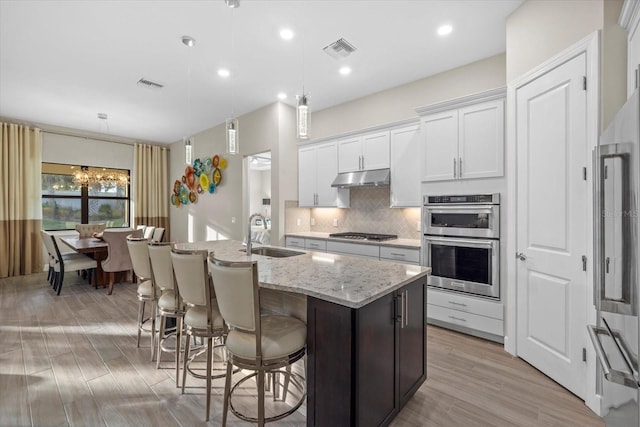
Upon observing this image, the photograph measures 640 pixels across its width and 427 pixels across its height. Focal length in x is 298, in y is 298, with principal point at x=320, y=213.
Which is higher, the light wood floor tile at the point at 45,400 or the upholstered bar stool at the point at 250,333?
the upholstered bar stool at the point at 250,333

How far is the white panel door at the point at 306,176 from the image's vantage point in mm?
4869

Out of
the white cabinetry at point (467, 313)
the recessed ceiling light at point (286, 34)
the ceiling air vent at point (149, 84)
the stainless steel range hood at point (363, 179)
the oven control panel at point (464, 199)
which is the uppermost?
the ceiling air vent at point (149, 84)

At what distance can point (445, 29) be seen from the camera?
115 inches

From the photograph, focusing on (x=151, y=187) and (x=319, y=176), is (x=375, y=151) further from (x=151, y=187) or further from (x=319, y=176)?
(x=151, y=187)

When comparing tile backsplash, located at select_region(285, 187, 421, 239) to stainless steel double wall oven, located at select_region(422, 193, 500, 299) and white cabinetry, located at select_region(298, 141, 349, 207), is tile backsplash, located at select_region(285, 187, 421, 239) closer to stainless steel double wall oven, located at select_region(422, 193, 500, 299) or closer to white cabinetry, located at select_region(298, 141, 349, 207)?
white cabinetry, located at select_region(298, 141, 349, 207)

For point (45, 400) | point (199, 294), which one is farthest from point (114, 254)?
point (199, 294)

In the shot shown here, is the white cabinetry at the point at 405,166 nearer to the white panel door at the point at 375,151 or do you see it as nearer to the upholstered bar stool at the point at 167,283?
the white panel door at the point at 375,151

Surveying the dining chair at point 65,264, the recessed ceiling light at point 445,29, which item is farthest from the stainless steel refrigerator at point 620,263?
the dining chair at point 65,264

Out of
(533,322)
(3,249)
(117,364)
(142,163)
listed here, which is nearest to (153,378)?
(117,364)

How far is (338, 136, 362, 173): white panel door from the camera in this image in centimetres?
430

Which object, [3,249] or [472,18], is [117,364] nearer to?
[472,18]

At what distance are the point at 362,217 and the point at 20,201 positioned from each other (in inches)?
258

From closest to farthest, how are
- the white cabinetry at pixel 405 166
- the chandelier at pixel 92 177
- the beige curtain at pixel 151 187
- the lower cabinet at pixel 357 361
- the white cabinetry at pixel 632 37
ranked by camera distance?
the lower cabinet at pixel 357 361 < the white cabinetry at pixel 632 37 < the white cabinetry at pixel 405 166 < the chandelier at pixel 92 177 < the beige curtain at pixel 151 187

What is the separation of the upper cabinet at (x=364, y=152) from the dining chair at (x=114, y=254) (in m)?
3.54
